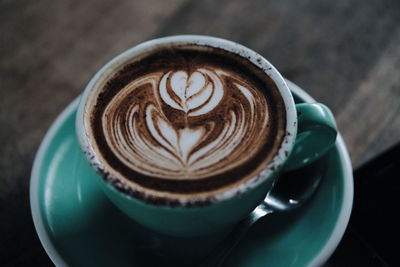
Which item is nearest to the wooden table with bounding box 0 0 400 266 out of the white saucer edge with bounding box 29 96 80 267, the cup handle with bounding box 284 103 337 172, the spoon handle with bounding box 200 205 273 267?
the white saucer edge with bounding box 29 96 80 267

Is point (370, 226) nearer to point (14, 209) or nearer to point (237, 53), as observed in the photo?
point (237, 53)

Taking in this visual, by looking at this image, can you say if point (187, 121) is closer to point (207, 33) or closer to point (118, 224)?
point (118, 224)

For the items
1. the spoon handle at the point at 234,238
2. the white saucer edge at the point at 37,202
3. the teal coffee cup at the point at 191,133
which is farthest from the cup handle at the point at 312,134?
the white saucer edge at the point at 37,202

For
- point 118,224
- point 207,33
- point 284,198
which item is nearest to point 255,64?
point 284,198

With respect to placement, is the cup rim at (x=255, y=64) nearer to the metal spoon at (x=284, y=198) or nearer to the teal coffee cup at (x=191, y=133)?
the teal coffee cup at (x=191, y=133)

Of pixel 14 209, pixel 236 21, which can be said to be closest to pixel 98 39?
pixel 236 21
